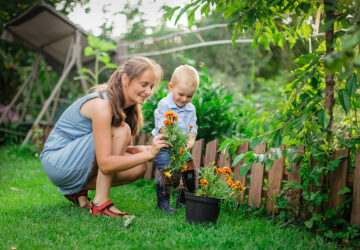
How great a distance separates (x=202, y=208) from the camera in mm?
1979

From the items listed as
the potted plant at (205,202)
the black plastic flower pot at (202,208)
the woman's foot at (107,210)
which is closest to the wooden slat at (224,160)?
the potted plant at (205,202)

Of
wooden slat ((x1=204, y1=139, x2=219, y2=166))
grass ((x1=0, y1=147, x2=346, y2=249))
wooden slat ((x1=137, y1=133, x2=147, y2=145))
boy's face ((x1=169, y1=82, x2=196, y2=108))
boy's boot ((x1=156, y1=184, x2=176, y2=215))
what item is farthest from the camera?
wooden slat ((x1=137, y1=133, x2=147, y2=145))

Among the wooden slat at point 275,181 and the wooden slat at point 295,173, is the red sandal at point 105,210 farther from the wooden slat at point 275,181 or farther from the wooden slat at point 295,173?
the wooden slat at point 295,173

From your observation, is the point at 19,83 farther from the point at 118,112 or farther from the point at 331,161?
the point at 331,161

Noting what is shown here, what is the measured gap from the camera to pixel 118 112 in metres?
2.26

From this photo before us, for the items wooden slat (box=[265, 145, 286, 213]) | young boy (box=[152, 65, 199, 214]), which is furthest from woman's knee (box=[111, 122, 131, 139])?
wooden slat (box=[265, 145, 286, 213])

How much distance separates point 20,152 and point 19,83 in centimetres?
271

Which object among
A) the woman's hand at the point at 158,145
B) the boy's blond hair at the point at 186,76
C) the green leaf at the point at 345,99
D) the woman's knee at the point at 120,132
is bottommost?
the woman's hand at the point at 158,145

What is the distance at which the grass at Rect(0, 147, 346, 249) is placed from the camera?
5.49 feet

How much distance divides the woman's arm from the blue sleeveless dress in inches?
6.7

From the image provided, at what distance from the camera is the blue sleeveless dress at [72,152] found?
2.31m

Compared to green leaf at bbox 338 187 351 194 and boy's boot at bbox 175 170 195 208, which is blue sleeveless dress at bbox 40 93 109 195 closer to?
boy's boot at bbox 175 170 195 208

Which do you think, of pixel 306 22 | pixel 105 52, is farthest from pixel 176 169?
pixel 105 52

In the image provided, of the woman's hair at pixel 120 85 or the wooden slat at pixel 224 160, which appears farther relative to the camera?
the wooden slat at pixel 224 160
